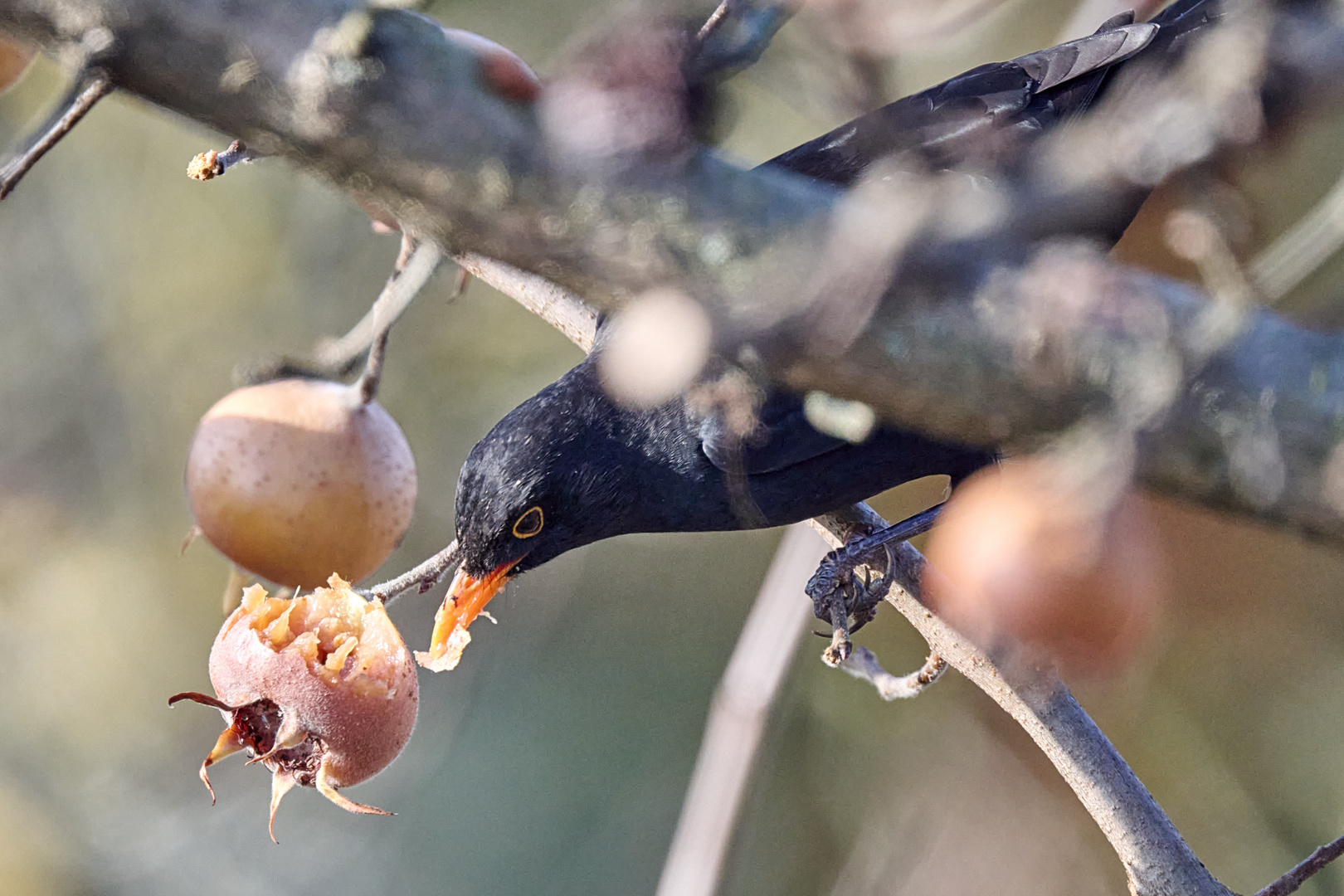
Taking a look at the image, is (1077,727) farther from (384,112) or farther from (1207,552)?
(1207,552)

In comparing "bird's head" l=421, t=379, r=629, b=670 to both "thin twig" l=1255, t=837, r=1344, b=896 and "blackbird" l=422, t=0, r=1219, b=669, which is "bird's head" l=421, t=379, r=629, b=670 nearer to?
"blackbird" l=422, t=0, r=1219, b=669

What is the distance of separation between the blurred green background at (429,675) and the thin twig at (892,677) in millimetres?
1377

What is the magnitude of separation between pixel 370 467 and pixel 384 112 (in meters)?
1.19

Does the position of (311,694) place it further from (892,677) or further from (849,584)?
(892,677)

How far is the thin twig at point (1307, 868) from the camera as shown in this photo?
1194 mm

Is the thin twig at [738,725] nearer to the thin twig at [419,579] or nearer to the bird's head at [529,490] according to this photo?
the bird's head at [529,490]

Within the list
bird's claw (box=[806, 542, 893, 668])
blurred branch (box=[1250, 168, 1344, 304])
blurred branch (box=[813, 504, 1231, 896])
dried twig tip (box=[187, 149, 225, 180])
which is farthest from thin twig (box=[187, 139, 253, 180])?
blurred branch (box=[813, 504, 1231, 896])

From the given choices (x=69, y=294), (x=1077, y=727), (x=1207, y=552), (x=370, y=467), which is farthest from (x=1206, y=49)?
(x=69, y=294)

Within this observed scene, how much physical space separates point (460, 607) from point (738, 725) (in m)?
0.47

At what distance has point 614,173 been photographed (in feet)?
1.70

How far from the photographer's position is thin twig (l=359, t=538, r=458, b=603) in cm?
156

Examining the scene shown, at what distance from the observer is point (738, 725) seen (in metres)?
A: 1.57

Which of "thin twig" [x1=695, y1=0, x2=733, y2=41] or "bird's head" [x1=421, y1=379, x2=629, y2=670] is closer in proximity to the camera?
"thin twig" [x1=695, y1=0, x2=733, y2=41]

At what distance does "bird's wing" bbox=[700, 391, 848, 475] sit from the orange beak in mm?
397
